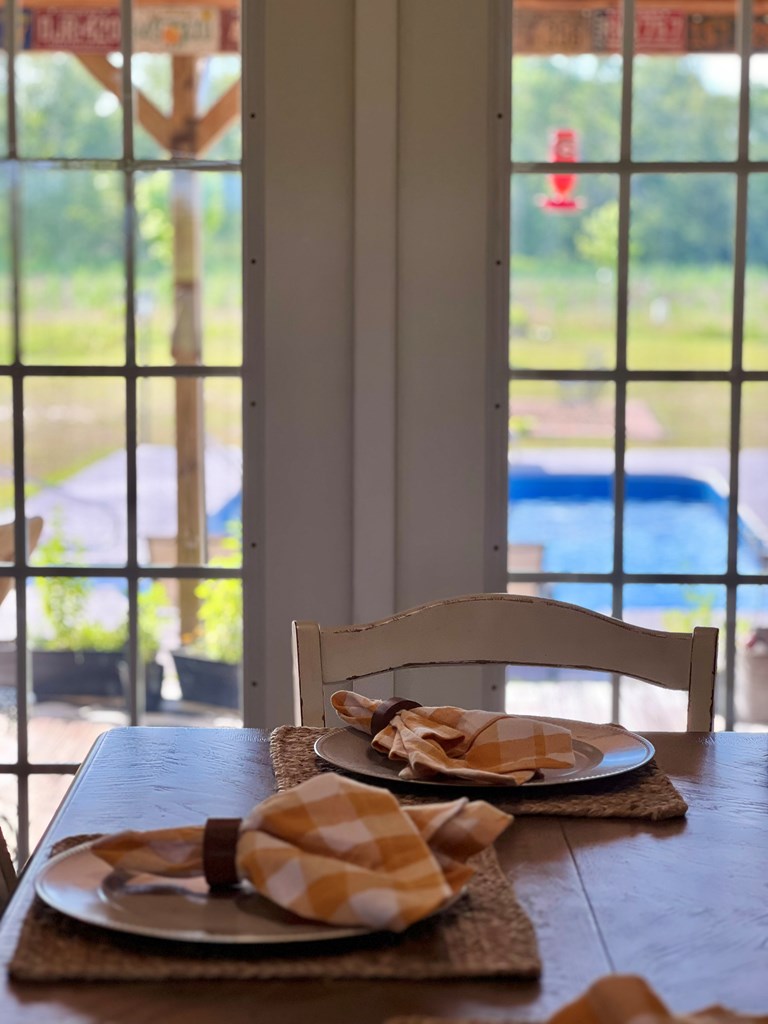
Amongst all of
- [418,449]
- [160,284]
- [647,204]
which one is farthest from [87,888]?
[647,204]

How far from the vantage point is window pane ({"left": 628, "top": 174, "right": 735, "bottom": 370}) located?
7.30ft

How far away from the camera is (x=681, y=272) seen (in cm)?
225

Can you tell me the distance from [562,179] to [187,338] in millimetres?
712

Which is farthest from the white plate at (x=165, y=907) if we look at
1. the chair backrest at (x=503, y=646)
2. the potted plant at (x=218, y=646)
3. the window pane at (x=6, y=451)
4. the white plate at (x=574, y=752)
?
the window pane at (x=6, y=451)

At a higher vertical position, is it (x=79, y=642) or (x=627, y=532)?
(x=627, y=532)

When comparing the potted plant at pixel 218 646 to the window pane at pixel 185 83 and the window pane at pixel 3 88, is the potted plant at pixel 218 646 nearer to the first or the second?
the window pane at pixel 185 83

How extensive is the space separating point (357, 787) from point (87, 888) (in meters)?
0.19

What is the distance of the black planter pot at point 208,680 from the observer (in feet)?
7.68

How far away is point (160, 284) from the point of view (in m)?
2.27

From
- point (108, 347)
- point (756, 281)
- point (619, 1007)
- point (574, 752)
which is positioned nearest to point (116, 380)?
point (108, 347)

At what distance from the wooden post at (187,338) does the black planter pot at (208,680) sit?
0.05 m

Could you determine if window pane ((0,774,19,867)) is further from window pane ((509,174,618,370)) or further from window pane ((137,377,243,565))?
window pane ((509,174,618,370))

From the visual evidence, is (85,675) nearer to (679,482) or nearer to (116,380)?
(116,380)

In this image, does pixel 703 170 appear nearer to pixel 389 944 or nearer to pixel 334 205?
pixel 334 205
